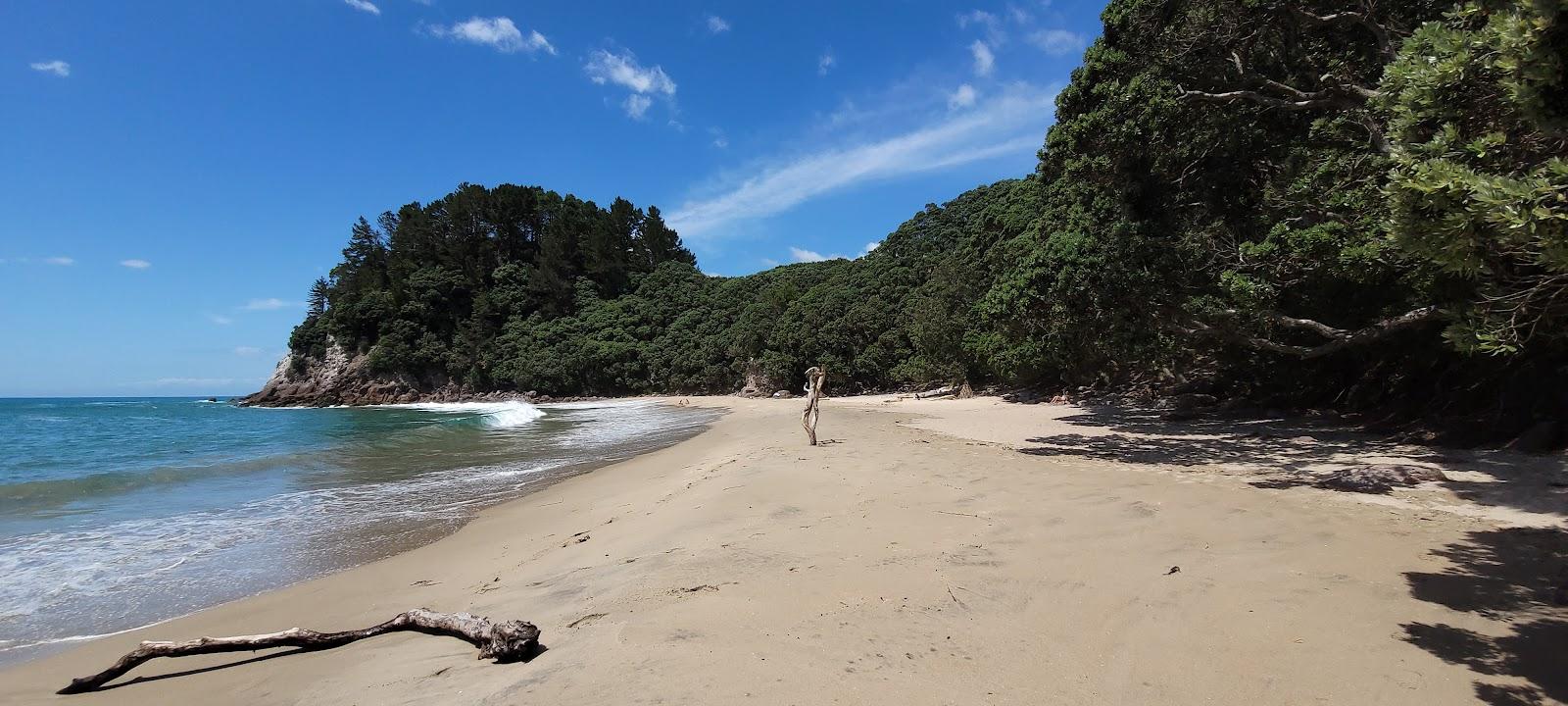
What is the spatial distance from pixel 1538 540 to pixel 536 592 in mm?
7252

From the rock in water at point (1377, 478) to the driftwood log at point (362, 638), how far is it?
7851 millimetres

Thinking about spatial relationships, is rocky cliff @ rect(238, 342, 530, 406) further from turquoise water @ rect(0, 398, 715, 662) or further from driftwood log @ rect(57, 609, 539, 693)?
driftwood log @ rect(57, 609, 539, 693)

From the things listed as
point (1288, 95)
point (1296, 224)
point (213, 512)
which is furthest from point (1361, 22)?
point (213, 512)

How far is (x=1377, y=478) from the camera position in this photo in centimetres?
655

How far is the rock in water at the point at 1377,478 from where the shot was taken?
6406mm

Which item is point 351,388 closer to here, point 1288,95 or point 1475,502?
point 1288,95

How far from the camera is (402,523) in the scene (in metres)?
8.30

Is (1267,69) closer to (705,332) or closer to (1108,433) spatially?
(1108,433)

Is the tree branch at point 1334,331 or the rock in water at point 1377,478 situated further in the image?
the tree branch at point 1334,331

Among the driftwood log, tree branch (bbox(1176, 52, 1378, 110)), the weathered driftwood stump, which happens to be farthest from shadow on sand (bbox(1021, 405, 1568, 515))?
the driftwood log

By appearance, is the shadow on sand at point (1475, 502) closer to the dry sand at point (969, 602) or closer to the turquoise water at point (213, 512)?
the dry sand at point (969, 602)

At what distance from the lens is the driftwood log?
313 cm

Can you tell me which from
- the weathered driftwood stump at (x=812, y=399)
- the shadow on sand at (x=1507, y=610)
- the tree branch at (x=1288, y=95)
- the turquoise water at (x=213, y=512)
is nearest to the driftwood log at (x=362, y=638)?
the turquoise water at (x=213, y=512)

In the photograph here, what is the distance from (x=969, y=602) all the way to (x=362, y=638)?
3698 millimetres
